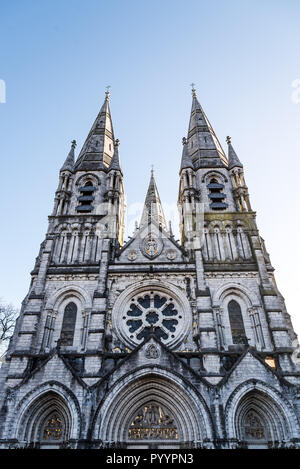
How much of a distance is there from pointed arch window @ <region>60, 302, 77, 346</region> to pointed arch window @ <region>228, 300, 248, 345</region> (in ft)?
27.8

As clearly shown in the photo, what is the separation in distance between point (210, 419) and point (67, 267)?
11103 millimetres

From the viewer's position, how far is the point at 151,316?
18656mm

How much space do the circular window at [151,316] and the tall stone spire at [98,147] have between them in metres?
11.8

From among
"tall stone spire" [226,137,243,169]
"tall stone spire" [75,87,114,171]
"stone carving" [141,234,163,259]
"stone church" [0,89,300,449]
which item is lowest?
"stone church" [0,89,300,449]

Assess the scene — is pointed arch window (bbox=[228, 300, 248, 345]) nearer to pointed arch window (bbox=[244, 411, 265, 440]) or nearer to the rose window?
the rose window

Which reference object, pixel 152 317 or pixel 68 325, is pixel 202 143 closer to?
pixel 152 317

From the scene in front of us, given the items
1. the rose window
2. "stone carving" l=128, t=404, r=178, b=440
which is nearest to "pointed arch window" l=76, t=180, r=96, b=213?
the rose window

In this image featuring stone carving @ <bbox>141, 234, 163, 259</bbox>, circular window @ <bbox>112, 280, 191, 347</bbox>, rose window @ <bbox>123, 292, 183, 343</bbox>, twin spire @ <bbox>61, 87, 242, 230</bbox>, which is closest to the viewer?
circular window @ <bbox>112, 280, 191, 347</bbox>

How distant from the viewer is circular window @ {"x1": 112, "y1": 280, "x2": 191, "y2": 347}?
699 inches

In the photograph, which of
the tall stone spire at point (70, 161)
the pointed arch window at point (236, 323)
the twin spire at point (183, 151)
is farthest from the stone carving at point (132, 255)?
the tall stone spire at point (70, 161)

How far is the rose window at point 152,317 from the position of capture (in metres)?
17.9

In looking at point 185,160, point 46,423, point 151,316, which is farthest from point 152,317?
point 185,160
